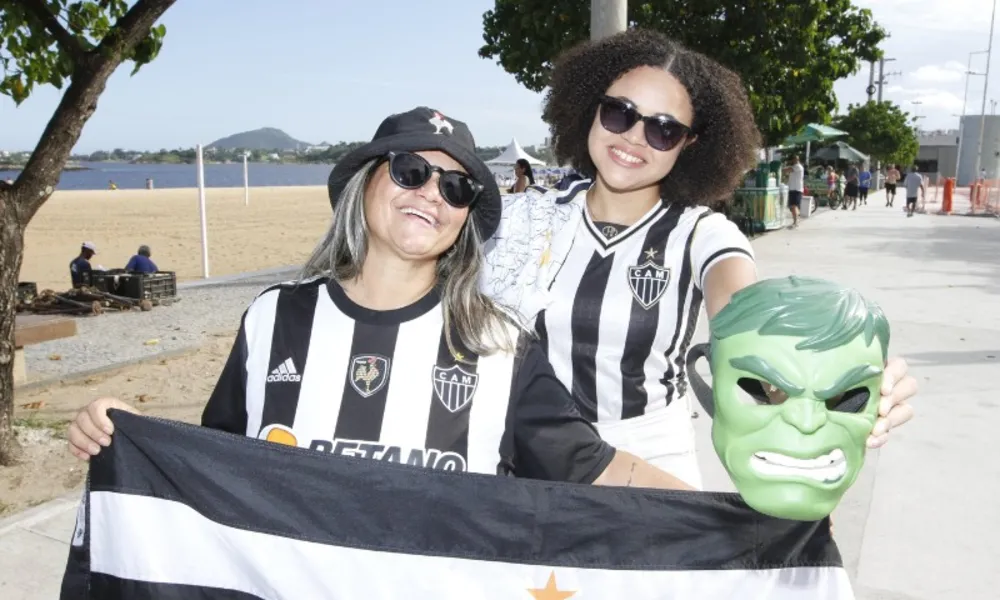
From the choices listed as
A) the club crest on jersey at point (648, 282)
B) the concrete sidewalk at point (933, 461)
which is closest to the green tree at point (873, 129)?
the concrete sidewalk at point (933, 461)

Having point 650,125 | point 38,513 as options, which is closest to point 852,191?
point 38,513

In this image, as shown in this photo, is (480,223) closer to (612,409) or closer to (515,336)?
(515,336)

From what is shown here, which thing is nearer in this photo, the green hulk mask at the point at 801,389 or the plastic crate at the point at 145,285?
the green hulk mask at the point at 801,389

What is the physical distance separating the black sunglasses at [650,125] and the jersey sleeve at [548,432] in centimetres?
77

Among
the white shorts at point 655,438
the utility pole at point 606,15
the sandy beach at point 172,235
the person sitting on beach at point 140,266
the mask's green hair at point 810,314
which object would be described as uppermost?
the utility pole at point 606,15

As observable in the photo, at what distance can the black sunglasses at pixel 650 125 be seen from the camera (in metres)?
2.34

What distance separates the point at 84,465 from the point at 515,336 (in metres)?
4.42

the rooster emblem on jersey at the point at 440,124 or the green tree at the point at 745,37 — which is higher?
the green tree at the point at 745,37

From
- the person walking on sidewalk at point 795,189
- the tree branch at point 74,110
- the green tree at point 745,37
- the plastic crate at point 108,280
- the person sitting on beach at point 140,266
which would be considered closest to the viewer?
the tree branch at point 74,110

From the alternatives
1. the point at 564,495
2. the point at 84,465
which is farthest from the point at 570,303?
the point at 84,465

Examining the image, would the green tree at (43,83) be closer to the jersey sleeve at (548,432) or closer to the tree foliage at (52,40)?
the tree foliage at (52,40)

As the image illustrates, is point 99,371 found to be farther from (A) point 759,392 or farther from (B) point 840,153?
(B) point 840,153

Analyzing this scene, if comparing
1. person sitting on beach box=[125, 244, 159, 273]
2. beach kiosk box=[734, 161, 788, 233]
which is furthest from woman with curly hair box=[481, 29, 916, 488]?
beach kiosk box=[734, 161, 788, 233]

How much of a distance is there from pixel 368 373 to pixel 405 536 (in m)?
0.38
